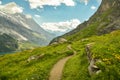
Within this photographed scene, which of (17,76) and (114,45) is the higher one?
(114,45)

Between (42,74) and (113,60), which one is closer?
(113,60)

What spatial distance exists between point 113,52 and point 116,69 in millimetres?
5989

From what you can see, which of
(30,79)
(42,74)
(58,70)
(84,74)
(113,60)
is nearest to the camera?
(113,60)

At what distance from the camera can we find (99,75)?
26656 mm

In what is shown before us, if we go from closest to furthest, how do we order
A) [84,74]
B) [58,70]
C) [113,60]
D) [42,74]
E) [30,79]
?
1. [113,60]
2. [84,74]
3. [30,79]
4. [42,74]
5. [58,70]

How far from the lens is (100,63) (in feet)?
92.6

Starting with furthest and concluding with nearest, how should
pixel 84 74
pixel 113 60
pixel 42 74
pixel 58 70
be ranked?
1. pixel 58 70
2. pixel 42 74
3. pixel 84 74
4. pixel 113 60

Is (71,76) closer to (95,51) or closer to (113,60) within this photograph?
(95,51)

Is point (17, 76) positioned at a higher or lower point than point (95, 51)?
lower

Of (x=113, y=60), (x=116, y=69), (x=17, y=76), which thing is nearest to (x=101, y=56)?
(x=113, y=60)

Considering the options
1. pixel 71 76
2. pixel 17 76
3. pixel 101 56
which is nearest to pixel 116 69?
pixel 101 56

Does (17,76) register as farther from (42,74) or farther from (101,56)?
(101,56)

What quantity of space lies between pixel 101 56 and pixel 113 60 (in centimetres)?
169

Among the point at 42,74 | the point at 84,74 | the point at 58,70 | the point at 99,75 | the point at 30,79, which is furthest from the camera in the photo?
the point at 58,70
